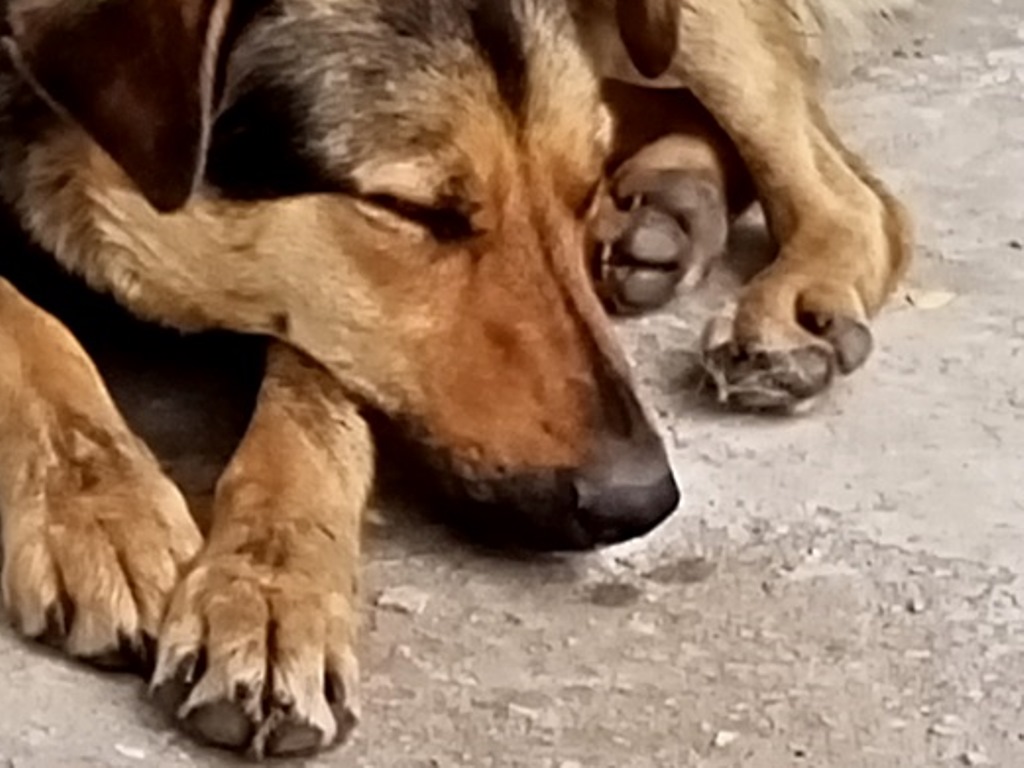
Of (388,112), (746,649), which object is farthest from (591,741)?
(388,112)

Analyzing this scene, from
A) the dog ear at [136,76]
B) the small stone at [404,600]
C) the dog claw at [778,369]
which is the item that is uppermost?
the dog ear at [136,76]

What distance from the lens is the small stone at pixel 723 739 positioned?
76.0 inches

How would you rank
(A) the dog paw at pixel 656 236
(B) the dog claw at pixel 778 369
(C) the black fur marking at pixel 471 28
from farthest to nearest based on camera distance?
(A) the dog paw at pixel 656 236
(B) the dog claw at pixel 778 369
(C) the black fur marking at pixel 471 28

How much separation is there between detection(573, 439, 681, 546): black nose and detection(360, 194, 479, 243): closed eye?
0.87ft

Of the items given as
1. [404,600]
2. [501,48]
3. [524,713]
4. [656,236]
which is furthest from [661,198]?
[524,713]

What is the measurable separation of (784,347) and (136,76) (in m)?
0.82

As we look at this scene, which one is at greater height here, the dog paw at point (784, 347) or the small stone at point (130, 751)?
the small stone at point (130, 751)

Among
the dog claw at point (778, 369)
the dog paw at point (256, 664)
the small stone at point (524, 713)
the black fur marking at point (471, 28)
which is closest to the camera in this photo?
the dog paw at point (256, 664)

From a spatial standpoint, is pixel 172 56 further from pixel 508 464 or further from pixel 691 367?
pixel 691 367

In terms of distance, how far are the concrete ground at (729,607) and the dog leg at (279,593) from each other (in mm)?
45

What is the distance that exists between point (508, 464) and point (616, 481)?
105mm

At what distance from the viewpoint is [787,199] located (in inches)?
106

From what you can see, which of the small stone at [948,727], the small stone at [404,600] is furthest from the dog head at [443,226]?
the small stone at [948,727]

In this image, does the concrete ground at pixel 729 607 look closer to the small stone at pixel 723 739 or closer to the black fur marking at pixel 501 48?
the small stone at pixel 723 739
